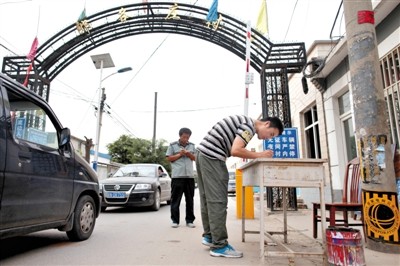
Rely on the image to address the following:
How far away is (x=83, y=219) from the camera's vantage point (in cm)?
450

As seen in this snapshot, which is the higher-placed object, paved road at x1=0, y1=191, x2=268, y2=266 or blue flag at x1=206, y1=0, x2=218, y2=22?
blue flag at x1=206, y1=0, x2=218, y2=22

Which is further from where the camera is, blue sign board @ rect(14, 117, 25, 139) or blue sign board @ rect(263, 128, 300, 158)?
blue sign board @ rect(263, 128, 300, 158)

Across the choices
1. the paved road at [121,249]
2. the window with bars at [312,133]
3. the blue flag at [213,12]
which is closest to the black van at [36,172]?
the paved road at [121,249]

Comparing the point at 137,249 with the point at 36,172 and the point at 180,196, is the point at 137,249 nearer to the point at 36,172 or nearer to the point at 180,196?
the point at 36,172

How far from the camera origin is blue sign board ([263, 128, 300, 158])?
8.48 metres

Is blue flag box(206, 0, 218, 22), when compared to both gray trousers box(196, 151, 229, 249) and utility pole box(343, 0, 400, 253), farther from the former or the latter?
gray trousers box(196, 151, 229, 249)

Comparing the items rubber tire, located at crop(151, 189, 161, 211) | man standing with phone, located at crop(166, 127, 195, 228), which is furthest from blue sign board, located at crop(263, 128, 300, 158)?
rubber tire, located at crop(151, 189, 161, 211)

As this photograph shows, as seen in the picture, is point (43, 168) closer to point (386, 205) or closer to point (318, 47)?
point (386, 205)

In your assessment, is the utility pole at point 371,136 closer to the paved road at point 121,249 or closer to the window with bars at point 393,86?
the paved road at point 121,249

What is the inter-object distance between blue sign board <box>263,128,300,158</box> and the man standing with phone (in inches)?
126

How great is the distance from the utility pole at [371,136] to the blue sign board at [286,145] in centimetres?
443

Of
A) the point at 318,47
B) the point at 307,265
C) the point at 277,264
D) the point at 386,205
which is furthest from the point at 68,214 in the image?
the point at 318,47

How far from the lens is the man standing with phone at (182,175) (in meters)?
5.97

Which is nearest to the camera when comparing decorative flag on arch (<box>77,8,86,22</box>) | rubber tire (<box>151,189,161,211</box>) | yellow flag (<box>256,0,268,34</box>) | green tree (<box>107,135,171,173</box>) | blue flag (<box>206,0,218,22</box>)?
rubber tire (<box>151,189,161,211</box>)
